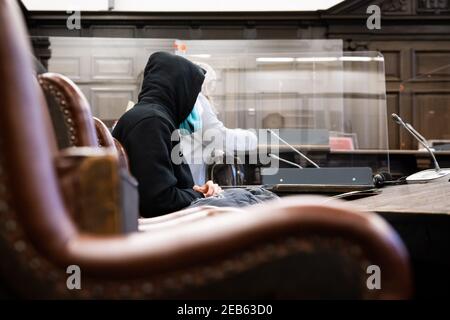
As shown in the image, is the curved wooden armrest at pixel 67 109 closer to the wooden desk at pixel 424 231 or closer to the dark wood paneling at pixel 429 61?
the wooden desk at pixel 424 231

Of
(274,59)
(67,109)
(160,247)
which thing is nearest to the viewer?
(160,247)

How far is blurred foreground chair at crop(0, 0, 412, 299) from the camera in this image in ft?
2.06

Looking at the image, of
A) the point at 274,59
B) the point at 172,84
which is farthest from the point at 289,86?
the point at 172,84

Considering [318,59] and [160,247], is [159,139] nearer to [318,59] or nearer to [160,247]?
→ [160,247]

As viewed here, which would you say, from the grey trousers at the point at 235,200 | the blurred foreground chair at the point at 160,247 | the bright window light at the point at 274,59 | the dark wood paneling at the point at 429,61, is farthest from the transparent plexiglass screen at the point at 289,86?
the blurred foreground chair at the point at 160,247

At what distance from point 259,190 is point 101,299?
1.62m

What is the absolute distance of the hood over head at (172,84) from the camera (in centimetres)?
225

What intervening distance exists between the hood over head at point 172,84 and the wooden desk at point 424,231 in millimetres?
1014

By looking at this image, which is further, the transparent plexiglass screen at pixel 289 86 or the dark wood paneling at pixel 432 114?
the dark wood paneling at pixel 432 114

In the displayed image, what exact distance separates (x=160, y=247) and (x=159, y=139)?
134cm

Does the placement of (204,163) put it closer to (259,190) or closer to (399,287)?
(259,190)

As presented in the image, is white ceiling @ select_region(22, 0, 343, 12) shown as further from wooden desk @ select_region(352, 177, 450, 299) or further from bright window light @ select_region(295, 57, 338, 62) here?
wooden desk @ select_region(352, 177, 450, 299)

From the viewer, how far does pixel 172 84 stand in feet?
7.50

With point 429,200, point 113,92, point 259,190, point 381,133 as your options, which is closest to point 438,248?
point 429,200
